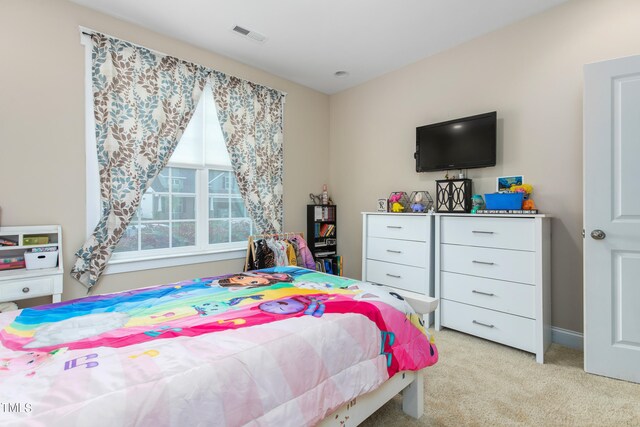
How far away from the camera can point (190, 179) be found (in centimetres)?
305

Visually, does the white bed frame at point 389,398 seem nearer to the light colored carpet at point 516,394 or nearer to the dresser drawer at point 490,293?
the light colored carpet at point 516,394

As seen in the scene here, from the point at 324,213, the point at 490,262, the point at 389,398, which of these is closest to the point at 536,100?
the point at 490,262

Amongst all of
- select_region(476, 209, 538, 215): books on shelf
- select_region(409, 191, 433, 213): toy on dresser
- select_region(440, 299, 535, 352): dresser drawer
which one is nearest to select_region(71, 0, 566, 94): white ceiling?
select_region(409, 191, 433, 213): toy on dresser

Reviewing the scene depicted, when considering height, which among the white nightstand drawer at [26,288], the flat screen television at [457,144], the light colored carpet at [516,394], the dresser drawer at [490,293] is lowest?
the light colored carpet at [516,394]

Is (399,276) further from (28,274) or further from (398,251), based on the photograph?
(28,274)

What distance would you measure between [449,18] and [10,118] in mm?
3438

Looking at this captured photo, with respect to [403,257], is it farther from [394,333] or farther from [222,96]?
[222,96]

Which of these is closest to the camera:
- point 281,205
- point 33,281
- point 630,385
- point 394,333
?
point 394,333

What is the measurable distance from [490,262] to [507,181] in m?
0.77

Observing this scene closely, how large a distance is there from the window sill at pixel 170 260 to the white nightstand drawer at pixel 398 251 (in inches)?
56.1

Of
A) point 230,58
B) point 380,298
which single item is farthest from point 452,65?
point 380,298

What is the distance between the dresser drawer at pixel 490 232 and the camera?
7.47ft

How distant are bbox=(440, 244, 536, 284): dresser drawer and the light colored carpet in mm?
588

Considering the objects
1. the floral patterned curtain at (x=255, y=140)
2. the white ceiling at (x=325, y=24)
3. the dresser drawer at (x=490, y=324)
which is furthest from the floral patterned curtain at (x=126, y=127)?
the dresser drawer at (x=490, y=324)
